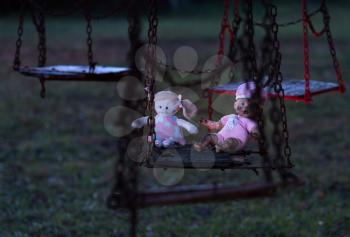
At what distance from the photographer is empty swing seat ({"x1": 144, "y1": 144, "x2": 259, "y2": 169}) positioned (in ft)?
13.2

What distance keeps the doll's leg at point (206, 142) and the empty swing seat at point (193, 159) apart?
4 cm

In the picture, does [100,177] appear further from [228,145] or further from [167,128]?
[228,145]

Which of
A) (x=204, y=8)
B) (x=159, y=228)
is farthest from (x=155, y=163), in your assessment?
(x=204, y=8)

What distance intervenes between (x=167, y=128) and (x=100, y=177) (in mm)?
4990

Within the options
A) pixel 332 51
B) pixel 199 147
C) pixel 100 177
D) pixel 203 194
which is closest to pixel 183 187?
pixel 203 194

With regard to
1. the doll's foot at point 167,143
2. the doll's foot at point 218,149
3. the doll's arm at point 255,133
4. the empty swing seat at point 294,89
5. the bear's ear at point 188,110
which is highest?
the empty swing seat at point 294,89

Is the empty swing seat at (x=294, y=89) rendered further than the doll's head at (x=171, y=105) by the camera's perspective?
Yes

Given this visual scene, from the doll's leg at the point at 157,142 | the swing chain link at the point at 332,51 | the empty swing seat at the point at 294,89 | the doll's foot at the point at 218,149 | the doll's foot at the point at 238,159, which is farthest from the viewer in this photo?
the swing chain link at the point at 332,51

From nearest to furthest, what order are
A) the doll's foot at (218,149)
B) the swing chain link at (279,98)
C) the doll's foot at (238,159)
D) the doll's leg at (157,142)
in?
the swing chain link at (279,98) → the doll's foot at (238,159) → the doll's foot at (218,149) → the doll's leg at (157,142)

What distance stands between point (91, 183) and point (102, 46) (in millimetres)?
17211

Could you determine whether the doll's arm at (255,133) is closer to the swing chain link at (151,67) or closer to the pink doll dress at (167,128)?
the pink doll dress at (167,128)

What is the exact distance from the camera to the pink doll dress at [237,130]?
14.5 feet

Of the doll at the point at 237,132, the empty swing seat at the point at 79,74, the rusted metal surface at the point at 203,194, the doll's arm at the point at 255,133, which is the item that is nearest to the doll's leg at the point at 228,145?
the doll at the point at 237,132

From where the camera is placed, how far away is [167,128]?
180 inches
